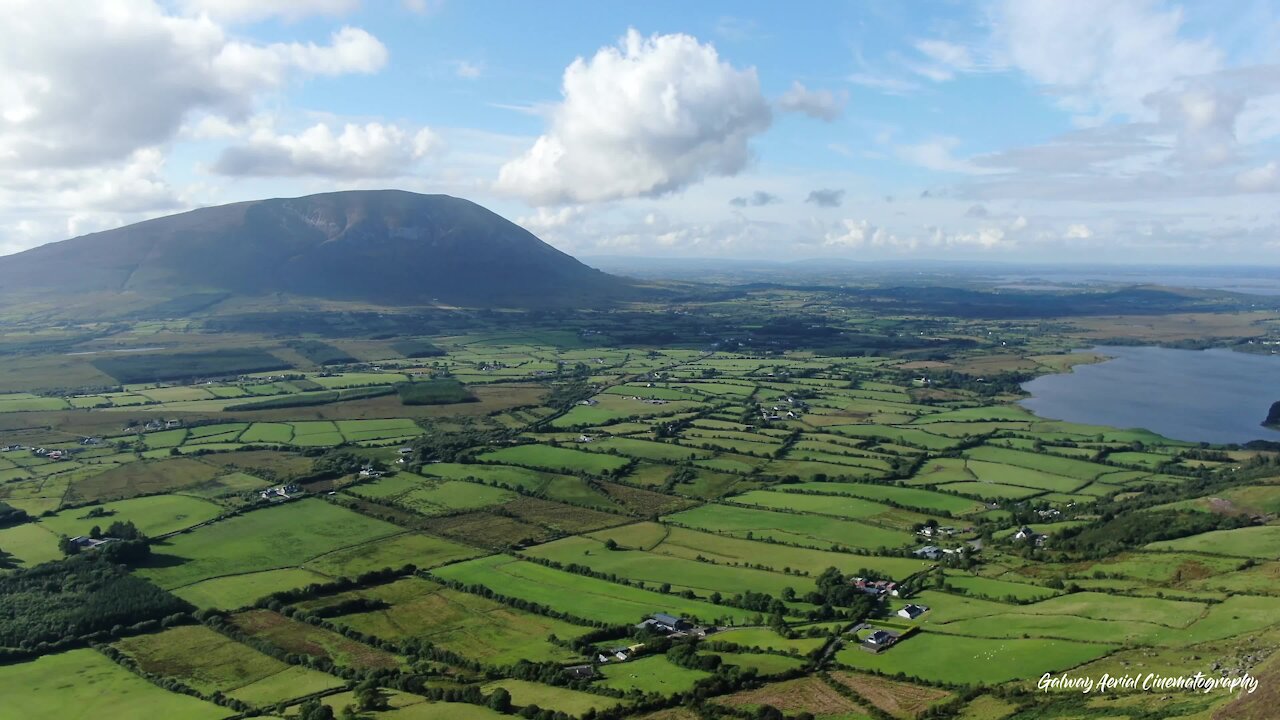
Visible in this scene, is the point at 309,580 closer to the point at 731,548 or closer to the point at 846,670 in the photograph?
the point at 731,548

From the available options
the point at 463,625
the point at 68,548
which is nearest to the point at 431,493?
the point at 68,548

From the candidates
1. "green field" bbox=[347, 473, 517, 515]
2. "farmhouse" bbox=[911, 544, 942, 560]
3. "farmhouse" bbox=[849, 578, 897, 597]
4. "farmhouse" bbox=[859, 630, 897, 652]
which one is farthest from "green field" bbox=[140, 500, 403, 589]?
"farmhouse" bbox=[911, 544, 942, 560]

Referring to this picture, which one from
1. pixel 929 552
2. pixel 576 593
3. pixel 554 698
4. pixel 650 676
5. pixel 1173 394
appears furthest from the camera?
pixel 1173 394

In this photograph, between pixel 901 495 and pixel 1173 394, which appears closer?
pixel 901 495

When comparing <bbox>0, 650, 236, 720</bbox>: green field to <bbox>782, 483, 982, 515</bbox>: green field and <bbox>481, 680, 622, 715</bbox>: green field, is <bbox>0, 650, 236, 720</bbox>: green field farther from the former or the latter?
<bbox>782, 483, 982, 515</bbox>: green field

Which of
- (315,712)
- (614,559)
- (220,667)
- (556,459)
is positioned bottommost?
(220,667)

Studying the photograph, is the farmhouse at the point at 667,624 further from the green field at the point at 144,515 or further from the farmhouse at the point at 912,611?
the green field at the point at 144,515

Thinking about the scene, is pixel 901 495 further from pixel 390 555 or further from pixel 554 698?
pixel 554 698

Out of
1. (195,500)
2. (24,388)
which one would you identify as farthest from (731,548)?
(24,388)
